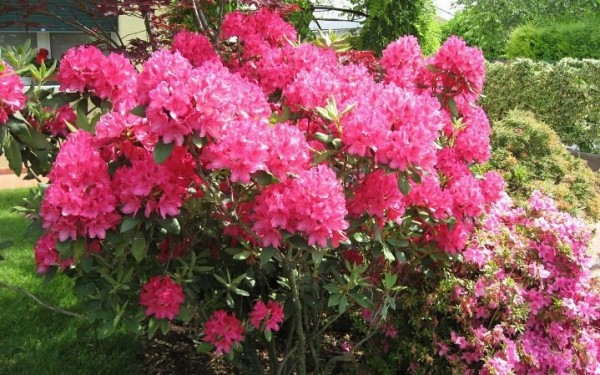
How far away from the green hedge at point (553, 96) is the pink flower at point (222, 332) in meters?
7.04

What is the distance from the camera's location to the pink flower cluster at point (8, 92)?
203 cm

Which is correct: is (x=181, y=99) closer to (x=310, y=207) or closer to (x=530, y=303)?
(x=310, y=207)

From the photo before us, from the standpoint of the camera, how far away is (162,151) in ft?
5.16

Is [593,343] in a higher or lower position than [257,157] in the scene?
lower

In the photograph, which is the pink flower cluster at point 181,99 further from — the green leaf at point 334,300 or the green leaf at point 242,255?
the green leaf at point 334,300

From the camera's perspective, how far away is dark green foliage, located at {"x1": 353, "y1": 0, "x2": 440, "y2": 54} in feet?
20.3

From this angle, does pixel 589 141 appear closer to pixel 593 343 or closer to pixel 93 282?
pixel 593 343

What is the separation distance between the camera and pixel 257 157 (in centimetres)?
161

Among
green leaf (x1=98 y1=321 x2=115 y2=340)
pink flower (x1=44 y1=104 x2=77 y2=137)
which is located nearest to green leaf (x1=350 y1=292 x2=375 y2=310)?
green leaf (x1=98 y1=321 x2=115 y2=340)

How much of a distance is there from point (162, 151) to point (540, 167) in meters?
3.88

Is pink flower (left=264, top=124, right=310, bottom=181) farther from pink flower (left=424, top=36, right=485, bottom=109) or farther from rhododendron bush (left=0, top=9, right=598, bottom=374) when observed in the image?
pink flower (left=424, top=36, right=485, bottom=109)

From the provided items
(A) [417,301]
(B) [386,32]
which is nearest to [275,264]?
(A) [417,301]

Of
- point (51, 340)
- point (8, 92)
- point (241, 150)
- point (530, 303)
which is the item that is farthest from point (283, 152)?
point (51, 340)

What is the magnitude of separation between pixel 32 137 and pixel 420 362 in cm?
187
